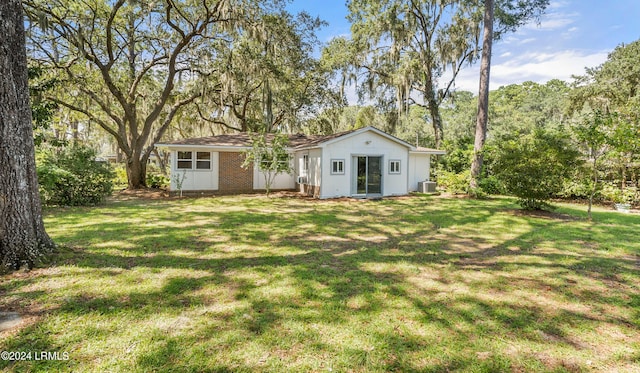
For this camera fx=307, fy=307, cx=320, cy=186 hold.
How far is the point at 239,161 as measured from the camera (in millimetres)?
15914

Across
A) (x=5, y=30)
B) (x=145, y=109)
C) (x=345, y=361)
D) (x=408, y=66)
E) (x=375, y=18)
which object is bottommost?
(x=345, y=361)

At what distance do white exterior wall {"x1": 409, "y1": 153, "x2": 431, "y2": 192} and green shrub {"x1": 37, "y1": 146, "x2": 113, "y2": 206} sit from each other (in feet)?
46.7

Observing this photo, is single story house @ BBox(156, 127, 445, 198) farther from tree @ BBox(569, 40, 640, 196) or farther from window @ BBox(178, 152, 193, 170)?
tree @ BBox(569, 40, 640, 196)

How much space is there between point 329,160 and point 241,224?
258 inches

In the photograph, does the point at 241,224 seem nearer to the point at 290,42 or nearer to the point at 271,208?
the point at 271,208

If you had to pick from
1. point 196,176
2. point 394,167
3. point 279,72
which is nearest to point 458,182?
point 394,167

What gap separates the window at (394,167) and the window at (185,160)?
9772 millimetres

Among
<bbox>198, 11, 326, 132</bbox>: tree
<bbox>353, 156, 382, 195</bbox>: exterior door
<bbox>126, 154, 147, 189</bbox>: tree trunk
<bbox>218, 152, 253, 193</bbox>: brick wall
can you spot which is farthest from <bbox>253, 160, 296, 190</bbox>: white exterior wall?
<bbox>126, 154, 147, 189</bbox>: tree trunk

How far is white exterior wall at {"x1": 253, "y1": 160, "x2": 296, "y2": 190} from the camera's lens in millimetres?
16234

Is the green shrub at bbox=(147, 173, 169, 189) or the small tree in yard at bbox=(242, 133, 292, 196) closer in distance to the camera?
the small tree in yard at bbox=(242, 133, 292, 196)

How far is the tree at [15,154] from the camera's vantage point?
3.85 metres

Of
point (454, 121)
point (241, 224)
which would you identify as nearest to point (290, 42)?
point (241, 224)

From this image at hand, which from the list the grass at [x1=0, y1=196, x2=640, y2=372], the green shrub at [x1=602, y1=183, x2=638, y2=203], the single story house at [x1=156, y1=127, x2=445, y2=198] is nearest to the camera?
the grass at [x1=0, y1=196, x2=640, y2=372]

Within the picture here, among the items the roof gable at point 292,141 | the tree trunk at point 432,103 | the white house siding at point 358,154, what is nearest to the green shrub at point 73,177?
the roof gable at point 292,141
